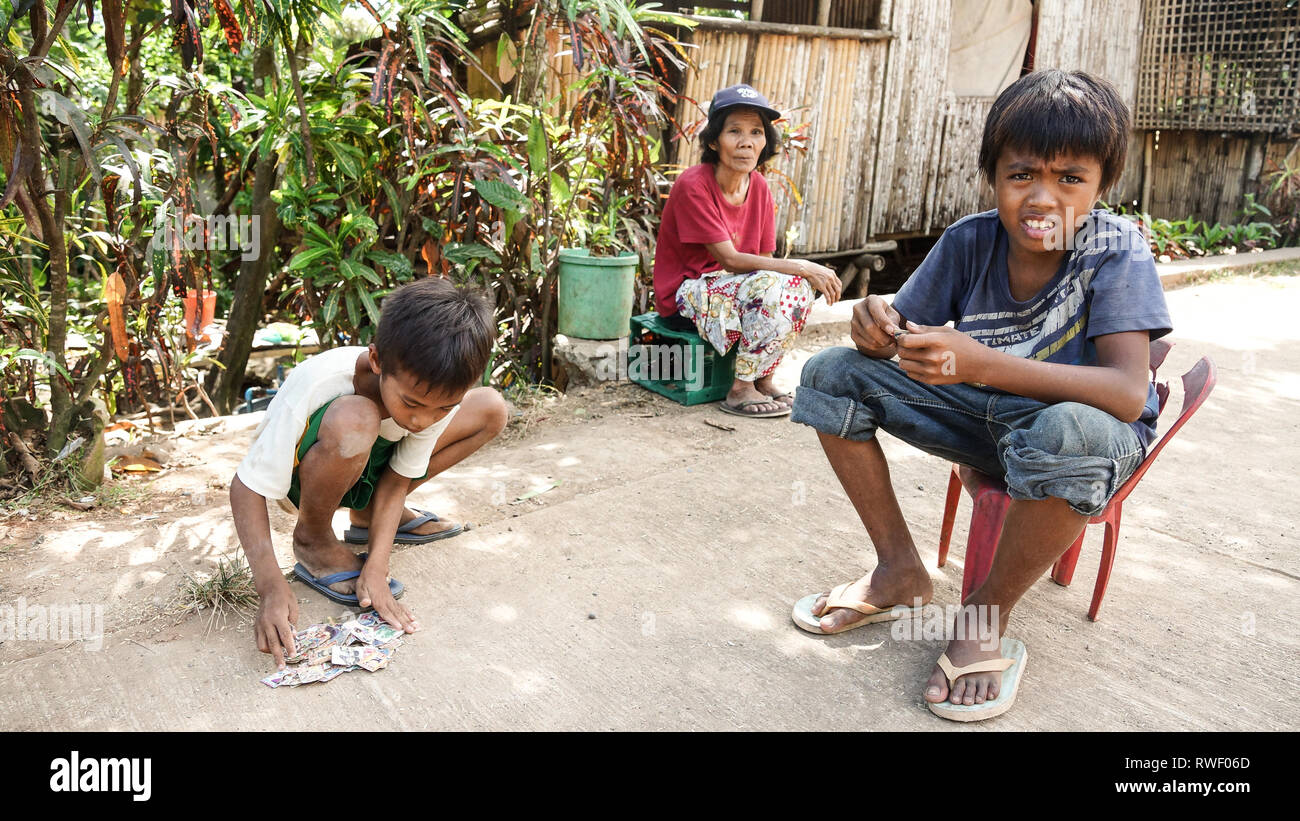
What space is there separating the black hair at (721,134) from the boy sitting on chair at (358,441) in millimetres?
1951

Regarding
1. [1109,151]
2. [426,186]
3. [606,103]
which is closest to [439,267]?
[426,186]

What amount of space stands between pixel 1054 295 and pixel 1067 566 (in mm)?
793

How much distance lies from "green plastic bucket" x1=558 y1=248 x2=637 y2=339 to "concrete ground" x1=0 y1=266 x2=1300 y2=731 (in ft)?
2.50

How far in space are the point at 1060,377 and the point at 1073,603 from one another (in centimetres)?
83

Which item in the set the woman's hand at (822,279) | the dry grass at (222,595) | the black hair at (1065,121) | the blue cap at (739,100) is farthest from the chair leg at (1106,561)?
the blue cap at (739,100)

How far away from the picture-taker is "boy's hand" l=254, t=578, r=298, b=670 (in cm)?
217

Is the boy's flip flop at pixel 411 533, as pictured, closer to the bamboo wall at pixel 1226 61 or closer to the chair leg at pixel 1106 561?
the chair leg at pixel 1106 561

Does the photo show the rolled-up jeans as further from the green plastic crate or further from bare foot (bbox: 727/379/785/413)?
the green plastic crate

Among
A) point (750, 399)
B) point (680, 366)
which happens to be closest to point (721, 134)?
point (680, 366)

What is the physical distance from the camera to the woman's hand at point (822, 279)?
380 cm

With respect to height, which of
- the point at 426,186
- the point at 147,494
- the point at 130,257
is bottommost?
the point at 147,494

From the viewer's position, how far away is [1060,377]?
6.57 feet

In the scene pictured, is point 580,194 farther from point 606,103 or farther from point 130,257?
point 130,257

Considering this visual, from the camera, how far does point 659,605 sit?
8.19ft
